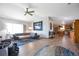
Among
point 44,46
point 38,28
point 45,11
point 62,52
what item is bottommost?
point 62,52

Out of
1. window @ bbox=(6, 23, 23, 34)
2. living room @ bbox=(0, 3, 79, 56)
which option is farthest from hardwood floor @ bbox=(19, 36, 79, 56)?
window @ bbox=(6, 23, 23, 34)

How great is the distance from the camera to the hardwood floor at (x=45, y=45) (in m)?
2.32

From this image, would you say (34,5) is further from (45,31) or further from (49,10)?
(45,31)

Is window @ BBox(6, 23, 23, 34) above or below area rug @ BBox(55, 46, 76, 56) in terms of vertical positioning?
above

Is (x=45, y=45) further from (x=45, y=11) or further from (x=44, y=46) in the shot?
(x=45, y=11)

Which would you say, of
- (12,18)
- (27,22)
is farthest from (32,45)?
(12,18)

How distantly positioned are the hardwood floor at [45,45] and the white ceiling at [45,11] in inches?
14.2

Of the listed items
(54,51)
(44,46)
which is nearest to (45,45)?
(44,46)

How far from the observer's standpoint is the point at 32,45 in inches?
93.4

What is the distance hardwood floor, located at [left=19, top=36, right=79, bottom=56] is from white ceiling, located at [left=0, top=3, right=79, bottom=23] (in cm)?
36

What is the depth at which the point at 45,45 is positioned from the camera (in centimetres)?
237

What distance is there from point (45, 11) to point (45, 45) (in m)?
0.64

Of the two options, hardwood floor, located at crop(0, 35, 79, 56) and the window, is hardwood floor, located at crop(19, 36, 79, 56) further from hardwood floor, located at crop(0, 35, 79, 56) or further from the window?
the window

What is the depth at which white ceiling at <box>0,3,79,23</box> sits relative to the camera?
2.30 m
